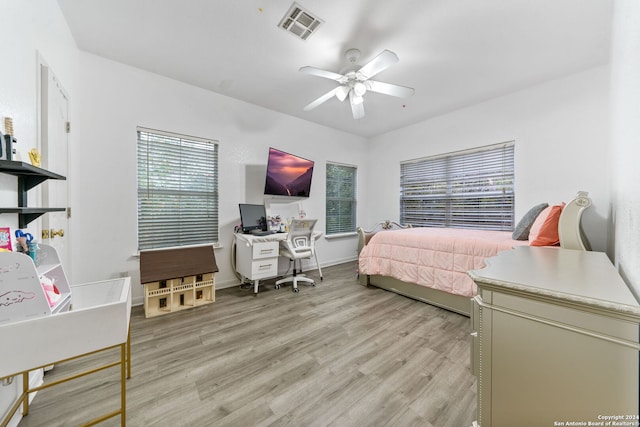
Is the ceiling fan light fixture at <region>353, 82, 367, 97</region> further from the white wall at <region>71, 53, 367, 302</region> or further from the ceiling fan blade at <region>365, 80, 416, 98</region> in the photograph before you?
the white wall at <region>71, 53, 367, 302</region>

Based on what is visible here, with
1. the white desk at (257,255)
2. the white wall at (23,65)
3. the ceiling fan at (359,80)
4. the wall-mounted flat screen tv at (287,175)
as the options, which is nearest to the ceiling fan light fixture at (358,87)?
the ceiling fan at (359,80)

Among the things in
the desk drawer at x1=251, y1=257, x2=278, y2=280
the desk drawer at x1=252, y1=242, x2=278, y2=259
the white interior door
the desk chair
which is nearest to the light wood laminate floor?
the desk drawer at x1=251, y1=257, x2=278, y2=280

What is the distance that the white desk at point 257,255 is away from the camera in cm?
294

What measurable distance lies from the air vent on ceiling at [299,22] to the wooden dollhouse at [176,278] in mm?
2571

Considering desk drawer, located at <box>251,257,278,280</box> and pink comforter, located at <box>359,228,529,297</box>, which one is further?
desk drawer, located at <box>251,257,278,280</box>

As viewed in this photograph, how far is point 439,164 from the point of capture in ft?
13.3

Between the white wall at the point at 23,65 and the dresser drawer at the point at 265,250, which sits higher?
the white wall at the point at 23,65

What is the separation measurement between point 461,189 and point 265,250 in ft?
10.8

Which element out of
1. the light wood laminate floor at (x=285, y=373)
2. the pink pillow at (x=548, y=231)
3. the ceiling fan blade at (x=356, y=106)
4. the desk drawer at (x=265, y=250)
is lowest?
the light wood laminate floor at (x=285, y=373)

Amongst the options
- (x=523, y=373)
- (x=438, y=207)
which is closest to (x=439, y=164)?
(x=438, y=207)

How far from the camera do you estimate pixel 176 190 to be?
2973 mm

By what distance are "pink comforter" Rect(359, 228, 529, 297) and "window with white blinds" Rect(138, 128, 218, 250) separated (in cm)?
232

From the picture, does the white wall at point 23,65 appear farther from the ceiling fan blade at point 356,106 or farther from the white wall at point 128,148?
the ceiling fan blade at point 356,106

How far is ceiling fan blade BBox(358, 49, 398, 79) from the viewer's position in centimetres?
189
